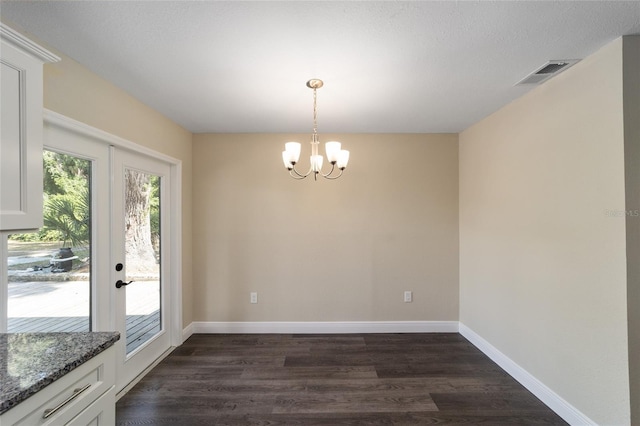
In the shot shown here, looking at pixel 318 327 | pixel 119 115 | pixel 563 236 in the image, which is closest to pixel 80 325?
pixel 119 115

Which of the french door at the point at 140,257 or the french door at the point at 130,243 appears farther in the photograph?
the french door at the point at 140,257

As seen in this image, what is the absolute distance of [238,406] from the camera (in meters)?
2.08

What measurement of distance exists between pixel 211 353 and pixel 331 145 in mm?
2469

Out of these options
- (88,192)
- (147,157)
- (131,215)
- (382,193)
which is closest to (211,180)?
(147,157)

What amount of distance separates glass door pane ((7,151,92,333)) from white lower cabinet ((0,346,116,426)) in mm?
817

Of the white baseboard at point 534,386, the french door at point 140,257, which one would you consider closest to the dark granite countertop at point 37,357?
the french door at point 140,257

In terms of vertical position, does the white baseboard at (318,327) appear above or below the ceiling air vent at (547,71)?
below

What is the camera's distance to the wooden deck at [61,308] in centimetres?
156

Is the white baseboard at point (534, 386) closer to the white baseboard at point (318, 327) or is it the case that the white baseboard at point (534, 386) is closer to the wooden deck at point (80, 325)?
the white baseboard at point (318, 327)

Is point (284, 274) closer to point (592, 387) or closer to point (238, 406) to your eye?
point (238, 406)

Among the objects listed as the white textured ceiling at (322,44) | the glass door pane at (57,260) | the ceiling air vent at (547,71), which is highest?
the white textured ceiling at (322,44)

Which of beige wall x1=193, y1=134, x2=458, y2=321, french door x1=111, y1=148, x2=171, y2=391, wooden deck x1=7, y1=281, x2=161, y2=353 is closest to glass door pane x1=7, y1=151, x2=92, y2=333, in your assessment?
wooden deck x1=7, y1=281, x2=161, y2=353

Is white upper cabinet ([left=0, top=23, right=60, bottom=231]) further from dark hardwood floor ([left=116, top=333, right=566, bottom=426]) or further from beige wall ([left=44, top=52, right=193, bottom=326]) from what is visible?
dark hardwood floor ([left=116, top=333, right=566, bottom=426])

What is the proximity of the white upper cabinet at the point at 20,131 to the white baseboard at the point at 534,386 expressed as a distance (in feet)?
11.0
